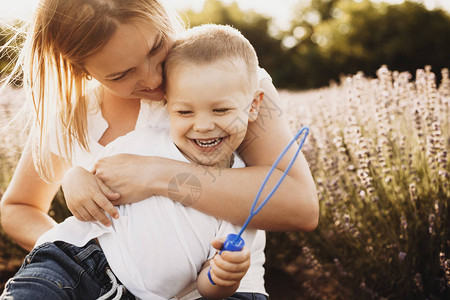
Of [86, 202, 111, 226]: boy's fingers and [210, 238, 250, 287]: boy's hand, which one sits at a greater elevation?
[210, 238, 250, 287]: boy's hand

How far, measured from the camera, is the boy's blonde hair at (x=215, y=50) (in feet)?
4.47

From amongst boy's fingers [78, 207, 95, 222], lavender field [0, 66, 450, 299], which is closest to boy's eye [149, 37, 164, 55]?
boy's fingers [78, 207, 95, 222]

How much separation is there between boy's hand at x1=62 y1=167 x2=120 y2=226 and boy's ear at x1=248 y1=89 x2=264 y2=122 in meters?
0.52

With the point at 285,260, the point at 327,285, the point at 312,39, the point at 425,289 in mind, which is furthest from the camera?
the point at 312,39

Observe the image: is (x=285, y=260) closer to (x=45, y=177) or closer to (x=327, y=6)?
(x=45, y=177)

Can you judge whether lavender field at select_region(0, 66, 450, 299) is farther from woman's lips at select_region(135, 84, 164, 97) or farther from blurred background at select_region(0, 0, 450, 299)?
woman's lips at select_region(135, 84, 164, 97)

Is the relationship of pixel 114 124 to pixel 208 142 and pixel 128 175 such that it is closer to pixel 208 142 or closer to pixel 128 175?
pixel 128 175

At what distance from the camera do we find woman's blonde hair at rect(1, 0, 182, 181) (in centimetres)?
139

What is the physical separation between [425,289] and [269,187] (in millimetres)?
1212

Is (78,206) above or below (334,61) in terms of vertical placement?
above

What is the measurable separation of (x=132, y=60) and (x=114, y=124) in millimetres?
372

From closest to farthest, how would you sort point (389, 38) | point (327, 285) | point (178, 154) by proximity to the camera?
point (178, 154), point (327, 285), point (389, 38)

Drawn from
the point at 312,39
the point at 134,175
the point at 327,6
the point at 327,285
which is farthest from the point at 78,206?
the point at 327,6

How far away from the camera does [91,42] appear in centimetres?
139
